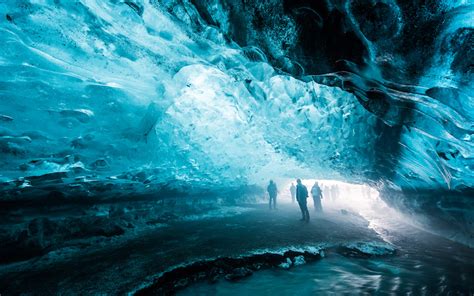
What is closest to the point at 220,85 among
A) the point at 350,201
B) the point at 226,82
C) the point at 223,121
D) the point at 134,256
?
the point at 226,82

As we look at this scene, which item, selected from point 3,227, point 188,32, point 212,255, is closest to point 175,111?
point 188,32

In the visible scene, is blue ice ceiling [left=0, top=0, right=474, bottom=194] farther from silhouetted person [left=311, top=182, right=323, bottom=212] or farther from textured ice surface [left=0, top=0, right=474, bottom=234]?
silhouetted person [left=311, top=182, right=323, bottom=212]

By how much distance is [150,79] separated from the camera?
19.7ft

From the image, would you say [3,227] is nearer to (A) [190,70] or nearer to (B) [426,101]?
(A) [190,70]

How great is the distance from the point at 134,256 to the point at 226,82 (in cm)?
601

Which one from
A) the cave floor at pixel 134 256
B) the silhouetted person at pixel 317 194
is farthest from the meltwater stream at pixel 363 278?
the silhouetted person at pixel 317 194

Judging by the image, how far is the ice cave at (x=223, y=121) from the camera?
3.43 metres

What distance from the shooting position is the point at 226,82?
6.53 meters

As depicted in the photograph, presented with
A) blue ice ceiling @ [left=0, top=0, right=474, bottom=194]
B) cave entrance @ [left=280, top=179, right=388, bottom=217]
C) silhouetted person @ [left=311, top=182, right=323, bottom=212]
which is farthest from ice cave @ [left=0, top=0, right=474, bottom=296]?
cave entrance @ [left=280, top=179, right=388, bottom=217]

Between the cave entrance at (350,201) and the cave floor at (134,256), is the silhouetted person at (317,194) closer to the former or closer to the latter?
the cave entrance at (350,201)

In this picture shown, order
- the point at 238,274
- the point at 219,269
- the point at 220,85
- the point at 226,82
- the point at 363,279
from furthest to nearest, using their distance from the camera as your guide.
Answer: the point at 220,85, the point at 226,82, the point at 219,269, the point at 238,274, the point at 363,279

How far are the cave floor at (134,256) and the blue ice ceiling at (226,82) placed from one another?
345 centimetres

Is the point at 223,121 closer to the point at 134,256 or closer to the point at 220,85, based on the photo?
the point at 220,85

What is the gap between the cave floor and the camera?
429cm
